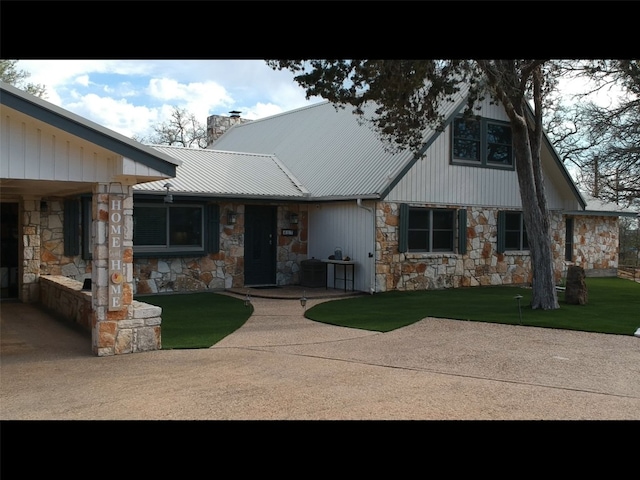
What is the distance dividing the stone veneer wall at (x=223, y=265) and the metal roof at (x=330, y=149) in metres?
1.48

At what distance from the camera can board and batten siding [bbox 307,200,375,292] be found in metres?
15.0

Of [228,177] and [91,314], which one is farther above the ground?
[228,177]

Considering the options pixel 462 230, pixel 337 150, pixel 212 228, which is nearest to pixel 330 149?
pixel 337 150

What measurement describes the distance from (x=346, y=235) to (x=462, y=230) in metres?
3.46

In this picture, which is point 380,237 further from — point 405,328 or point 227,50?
point 227,50

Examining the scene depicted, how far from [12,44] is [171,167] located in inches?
234

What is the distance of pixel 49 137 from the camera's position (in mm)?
7340

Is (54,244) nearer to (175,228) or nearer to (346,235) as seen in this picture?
(175,228)

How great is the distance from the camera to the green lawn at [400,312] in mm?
10031

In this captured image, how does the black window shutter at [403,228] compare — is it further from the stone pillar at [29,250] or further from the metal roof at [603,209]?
the metal roof at [603,209]

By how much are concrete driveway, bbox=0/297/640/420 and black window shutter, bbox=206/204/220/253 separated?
17.5ft

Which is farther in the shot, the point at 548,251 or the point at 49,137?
the point at 548,251

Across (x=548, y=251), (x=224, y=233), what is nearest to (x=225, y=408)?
(x=548, y=251)

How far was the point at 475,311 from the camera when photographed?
12.1 metres
